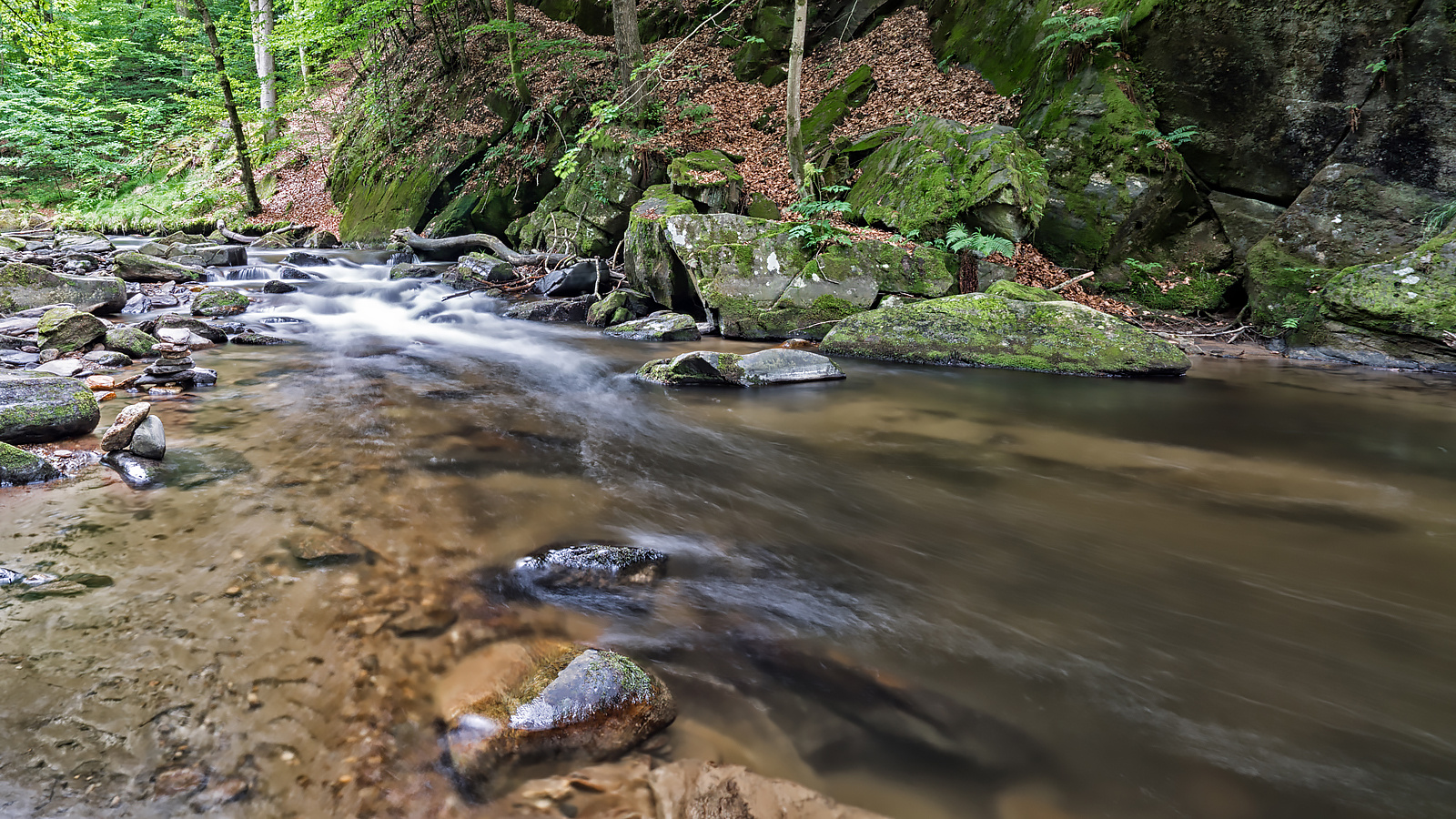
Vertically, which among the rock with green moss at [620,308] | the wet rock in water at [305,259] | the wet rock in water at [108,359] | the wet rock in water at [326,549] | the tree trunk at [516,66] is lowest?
the wet rock in water at [326,549]

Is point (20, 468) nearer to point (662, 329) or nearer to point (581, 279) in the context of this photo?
point (662, 329)

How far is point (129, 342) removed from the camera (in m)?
6.51

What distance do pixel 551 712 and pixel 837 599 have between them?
1.39 meters

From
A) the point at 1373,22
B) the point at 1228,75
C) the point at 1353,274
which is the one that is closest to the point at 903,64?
the point at 1228,75

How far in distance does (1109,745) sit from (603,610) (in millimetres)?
1892

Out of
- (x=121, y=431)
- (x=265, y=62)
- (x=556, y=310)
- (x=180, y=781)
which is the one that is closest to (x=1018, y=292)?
(x=556, y=310)

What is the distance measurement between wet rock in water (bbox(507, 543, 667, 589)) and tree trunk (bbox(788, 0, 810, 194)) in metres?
8.90

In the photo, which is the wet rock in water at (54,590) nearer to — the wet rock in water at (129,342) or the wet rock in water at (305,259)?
the wet rock in water at (129,342)

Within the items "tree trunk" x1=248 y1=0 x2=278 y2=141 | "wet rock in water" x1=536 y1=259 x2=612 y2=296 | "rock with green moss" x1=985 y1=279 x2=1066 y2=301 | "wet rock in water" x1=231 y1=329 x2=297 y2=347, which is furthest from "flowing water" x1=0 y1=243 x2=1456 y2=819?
"tree trunk" x1=248 y1=0 x2=278 y2=141

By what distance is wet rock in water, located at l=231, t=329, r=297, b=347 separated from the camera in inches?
316

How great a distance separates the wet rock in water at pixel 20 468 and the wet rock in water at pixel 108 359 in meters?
3.34

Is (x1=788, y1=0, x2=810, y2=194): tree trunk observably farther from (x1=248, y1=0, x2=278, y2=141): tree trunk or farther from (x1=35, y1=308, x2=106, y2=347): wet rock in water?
(x1=248, y1=0, x2=278, y2=141): tree trunk

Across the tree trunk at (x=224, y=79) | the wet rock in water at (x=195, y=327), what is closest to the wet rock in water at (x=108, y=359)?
the wet rock in water at (x=195, y=327)

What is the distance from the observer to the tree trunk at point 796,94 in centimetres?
1001
